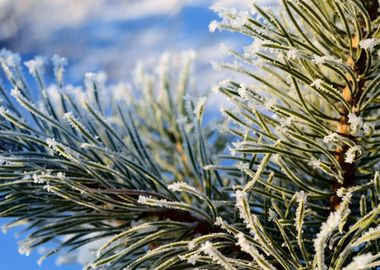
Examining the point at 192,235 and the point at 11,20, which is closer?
the point at 192,235

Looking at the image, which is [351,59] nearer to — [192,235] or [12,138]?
[192,235]

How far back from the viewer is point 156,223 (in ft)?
2.08

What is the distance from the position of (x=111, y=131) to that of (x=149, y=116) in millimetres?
599

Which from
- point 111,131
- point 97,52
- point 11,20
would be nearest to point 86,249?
point 111,131

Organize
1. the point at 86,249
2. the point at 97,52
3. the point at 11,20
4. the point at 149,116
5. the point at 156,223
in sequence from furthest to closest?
the point at 97,52 → the point at 11,20 → the point at 149,116 → the point at 86,249 → the point at 156,223

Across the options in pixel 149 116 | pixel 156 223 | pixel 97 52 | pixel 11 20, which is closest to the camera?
pixel 156 223

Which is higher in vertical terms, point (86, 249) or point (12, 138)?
→ point (12, 138)

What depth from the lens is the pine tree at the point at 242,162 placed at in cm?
58

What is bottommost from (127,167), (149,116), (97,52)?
(127,167)

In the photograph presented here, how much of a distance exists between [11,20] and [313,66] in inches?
83.2

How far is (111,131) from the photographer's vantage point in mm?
710

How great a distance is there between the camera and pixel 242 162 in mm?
677

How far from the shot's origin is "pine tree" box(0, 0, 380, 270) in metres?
0.58

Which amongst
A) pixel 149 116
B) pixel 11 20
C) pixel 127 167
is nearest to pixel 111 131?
pixel 127 167
